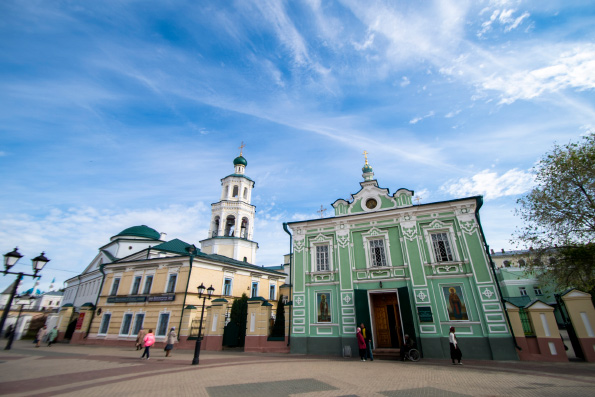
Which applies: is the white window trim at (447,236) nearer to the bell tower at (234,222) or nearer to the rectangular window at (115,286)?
the bell tower at (234,222)

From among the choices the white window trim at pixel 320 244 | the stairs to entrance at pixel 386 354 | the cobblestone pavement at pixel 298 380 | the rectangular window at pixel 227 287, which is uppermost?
the white window trim at pixel 320 244

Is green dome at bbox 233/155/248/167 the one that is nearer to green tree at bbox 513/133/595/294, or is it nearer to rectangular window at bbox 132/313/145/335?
rectangular window at bbox 132/313/145/335

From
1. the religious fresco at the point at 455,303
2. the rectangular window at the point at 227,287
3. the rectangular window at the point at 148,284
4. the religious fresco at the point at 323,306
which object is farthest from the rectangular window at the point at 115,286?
the religious fresco at the point at 455,303

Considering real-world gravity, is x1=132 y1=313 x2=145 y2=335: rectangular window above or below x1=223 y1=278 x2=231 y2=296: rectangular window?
below

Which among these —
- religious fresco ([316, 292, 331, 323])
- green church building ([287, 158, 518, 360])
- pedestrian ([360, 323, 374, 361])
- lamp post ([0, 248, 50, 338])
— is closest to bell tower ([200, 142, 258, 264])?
green church building ([287, 158, 518, 360])

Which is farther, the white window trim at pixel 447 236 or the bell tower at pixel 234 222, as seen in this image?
the bell tower at pixel 234 222

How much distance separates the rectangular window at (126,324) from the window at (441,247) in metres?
25.4

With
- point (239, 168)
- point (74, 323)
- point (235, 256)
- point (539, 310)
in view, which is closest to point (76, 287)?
point (74, 323)

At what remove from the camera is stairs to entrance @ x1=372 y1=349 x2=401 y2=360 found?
14.4 meters

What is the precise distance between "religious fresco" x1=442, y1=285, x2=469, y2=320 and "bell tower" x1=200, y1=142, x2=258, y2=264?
24.2 m

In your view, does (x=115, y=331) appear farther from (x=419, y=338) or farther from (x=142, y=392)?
(x=419, y=338)

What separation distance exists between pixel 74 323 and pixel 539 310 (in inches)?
1522

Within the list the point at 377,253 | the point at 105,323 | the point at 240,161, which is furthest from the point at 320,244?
the point at 240,161

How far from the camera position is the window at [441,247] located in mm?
16031
